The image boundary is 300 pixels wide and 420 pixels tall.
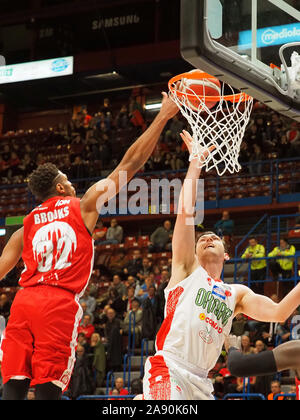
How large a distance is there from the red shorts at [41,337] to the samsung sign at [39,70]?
15978 millimetres

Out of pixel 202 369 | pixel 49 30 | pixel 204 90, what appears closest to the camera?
pixel 202 369

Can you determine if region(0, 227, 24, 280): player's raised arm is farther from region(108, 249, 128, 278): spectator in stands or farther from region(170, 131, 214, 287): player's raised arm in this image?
region(108, 249, 128, 278): spectator in stands

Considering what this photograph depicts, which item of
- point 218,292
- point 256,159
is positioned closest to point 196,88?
point 218,292

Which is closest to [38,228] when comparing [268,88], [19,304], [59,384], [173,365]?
[19,304]

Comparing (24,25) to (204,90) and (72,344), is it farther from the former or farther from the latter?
(72,344)

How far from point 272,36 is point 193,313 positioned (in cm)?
239

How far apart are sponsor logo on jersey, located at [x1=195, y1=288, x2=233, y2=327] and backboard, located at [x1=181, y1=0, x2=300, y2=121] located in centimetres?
150

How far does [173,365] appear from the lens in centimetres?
466

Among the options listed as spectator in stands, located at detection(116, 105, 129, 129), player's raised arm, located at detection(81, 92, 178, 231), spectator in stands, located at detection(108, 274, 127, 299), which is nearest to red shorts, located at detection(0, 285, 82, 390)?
player's raised arm, located at detection(81, 92, 178, 231)

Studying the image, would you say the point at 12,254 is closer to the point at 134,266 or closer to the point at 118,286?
the point at 118,286

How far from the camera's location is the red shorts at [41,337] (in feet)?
13.1

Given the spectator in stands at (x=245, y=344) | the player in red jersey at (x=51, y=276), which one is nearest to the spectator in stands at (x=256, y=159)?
the spectator in stands at (x=245, y=344)
